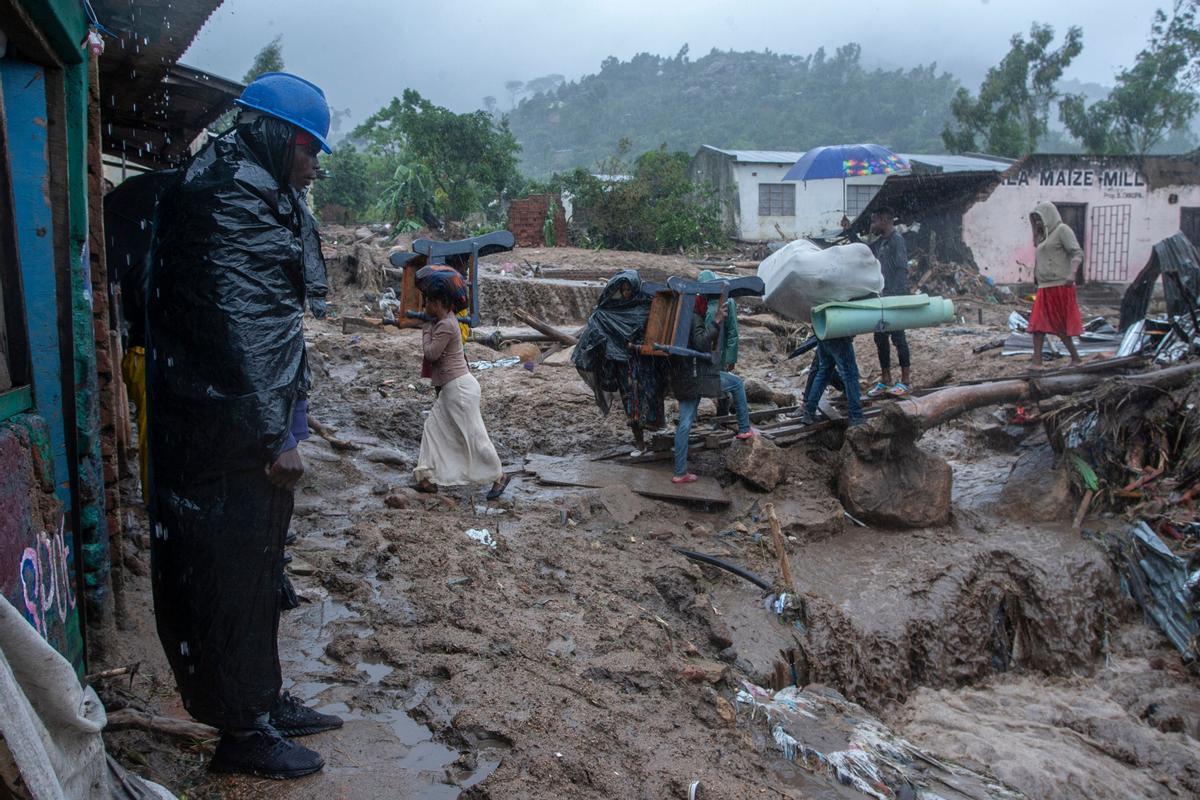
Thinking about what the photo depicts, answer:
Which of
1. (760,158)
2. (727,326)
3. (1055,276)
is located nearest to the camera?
(727,326)

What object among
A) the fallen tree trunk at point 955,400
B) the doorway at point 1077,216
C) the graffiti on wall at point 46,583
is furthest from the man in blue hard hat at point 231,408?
the doorway at point 1077,216

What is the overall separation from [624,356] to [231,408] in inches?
187

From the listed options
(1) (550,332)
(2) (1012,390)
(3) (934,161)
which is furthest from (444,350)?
(3) (934,161)

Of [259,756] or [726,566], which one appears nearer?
[259,756]

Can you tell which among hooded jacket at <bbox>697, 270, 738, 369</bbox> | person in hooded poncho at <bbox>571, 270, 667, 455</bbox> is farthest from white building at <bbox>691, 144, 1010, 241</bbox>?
hooded jacket at <bbox>697, 270, 738, 369</bbox>

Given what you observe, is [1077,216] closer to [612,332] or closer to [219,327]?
[612,332]

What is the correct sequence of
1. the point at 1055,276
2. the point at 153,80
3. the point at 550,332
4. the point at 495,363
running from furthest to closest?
1. the point at 550,332
2. the point at 495,363
3. the point at 1055,276
4. the point at 153,80

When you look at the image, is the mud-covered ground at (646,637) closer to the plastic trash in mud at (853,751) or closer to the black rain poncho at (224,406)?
the plastic trash in mud at (853,751)

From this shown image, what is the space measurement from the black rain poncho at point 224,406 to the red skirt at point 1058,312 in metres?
7.76

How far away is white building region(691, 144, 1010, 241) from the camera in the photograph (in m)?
28.7

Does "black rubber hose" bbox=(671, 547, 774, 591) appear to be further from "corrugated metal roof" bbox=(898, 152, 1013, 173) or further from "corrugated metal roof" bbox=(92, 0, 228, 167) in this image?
"corrugated metal roof" bbox=(898, 152, 1013, 173)

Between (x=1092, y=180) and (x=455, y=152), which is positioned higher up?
(x=455, y=152)

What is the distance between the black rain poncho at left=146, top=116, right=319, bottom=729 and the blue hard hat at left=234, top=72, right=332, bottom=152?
42 mm

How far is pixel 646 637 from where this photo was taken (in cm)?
418
